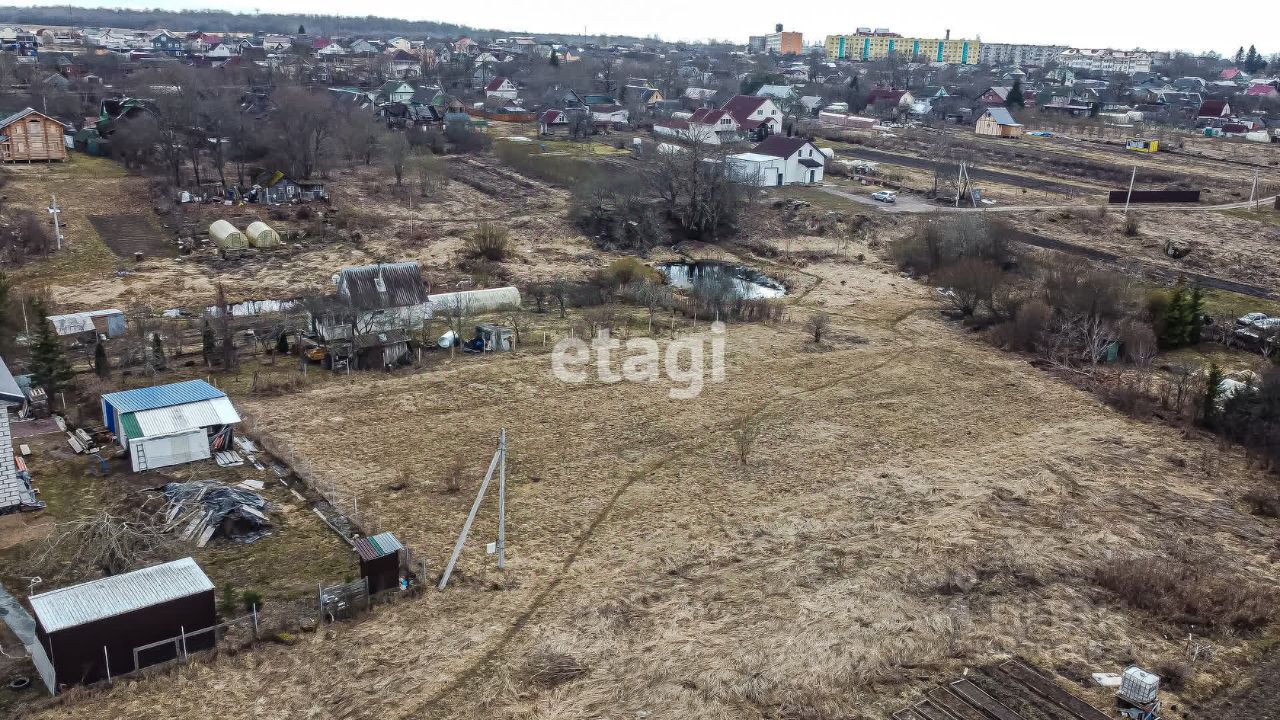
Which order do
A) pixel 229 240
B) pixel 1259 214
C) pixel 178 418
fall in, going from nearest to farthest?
1. pixel 178 418
2. pixel 229 240
3. pixel 1259 214

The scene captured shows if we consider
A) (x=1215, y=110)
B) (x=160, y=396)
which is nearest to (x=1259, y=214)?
(x=160, y=396)

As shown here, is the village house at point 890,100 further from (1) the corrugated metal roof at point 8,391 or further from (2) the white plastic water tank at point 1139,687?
(2) the white plastic water tank at point 1139,687

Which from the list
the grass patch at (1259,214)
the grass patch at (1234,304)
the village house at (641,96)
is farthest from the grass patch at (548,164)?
the grass patch at (1259,214)

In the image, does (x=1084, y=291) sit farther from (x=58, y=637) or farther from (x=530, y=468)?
(x=58, y=637)

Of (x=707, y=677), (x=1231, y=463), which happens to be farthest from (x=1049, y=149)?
(x=707, y=677)

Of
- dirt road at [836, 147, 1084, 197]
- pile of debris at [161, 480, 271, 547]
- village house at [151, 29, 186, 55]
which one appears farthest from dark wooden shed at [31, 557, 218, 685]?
village house at [151, 29, 186, 55]

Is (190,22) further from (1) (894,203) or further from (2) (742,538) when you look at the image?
(2) (742,538)
